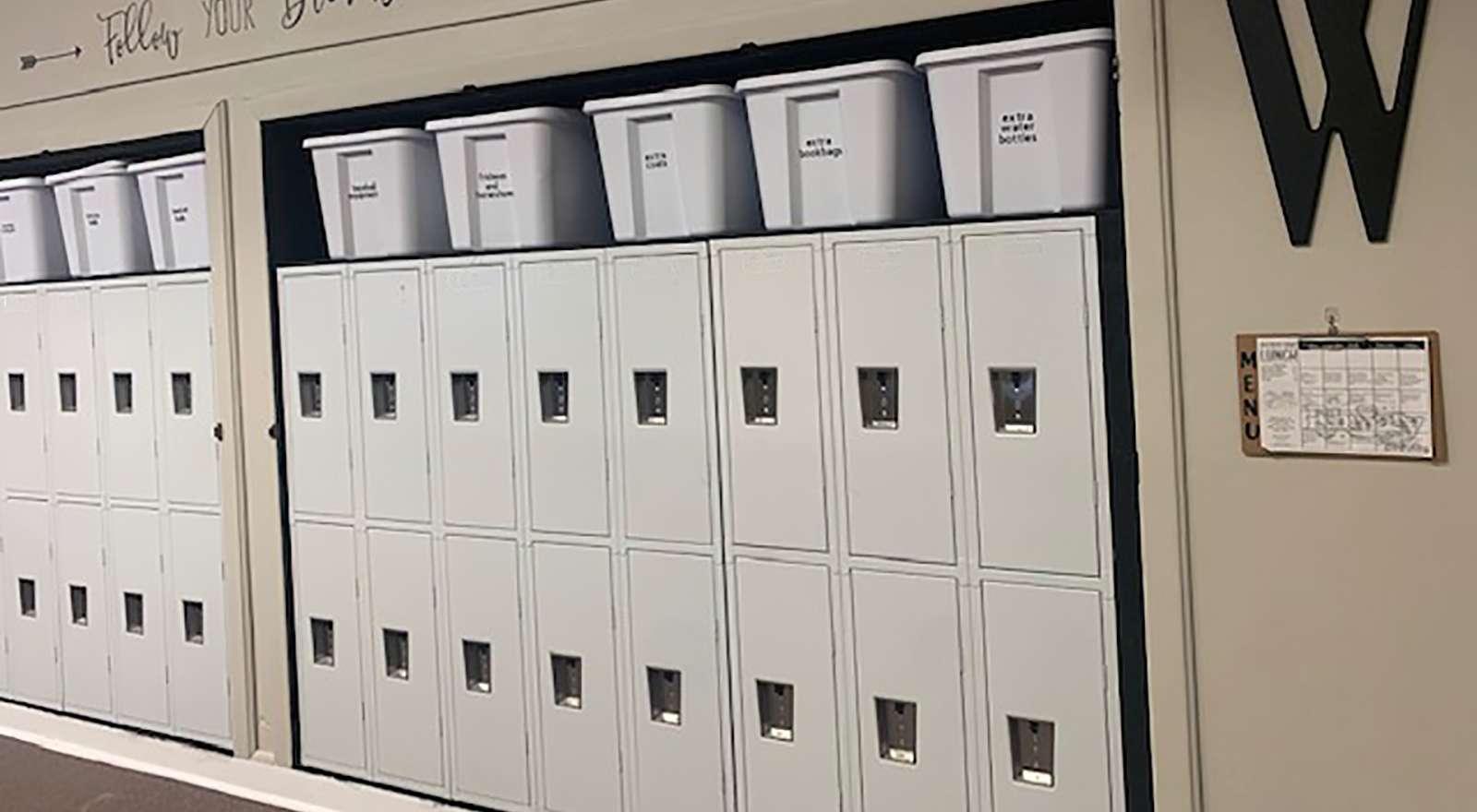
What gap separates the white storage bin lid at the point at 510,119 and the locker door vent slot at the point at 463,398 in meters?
0.50

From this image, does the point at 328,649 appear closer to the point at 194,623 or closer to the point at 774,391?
the point at 194,623

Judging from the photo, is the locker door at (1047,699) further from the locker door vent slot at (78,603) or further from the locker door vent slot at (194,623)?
the locker door vent slot at (78,603)

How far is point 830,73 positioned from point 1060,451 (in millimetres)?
740

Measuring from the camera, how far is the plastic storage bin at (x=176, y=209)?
319 cm

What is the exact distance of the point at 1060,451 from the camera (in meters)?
2.12

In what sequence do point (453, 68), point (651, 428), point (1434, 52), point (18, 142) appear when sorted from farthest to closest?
1. point (18, 142)
2. point (453, 68)
3. point (651, 428)
4. point (1434, 52)

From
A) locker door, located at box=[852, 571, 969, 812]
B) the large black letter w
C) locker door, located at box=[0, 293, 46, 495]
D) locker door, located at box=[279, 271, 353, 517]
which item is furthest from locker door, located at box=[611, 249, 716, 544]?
locker door, located at box=[0, 293, 46, 495]

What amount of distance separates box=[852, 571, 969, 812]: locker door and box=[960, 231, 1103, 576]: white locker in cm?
16

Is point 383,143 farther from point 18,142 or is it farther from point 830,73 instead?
point 18,142

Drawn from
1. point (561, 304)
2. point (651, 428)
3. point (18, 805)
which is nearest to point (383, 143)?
point (561, 304)

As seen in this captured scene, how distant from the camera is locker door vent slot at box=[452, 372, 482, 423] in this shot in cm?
278

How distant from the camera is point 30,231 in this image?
3.53 meters

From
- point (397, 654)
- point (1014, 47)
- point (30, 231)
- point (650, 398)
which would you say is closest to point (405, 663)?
point (397, 654)

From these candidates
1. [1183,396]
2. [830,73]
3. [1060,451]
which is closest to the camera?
[1183,396]
